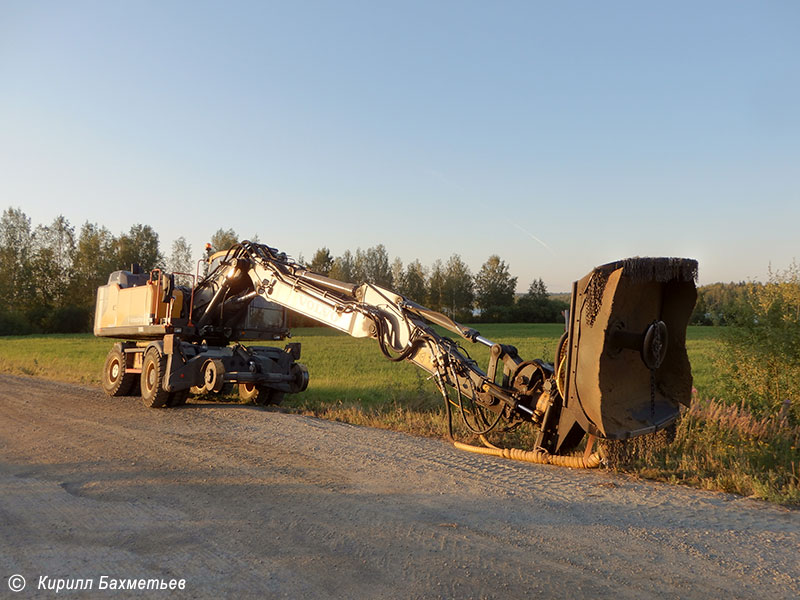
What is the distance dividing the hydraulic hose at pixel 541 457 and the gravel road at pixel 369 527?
123mm

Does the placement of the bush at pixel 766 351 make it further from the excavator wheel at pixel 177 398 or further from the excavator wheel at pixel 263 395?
the excavator wheel at pixel 177 398

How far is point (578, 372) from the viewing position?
6.07 meters

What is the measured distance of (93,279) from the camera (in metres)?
61.3

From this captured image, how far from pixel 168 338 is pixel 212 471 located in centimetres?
562

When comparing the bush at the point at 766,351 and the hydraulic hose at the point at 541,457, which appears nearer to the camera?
the hydraulic hose at the point at 541,457

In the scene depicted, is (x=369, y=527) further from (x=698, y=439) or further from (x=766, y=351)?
(x=766, y=351)

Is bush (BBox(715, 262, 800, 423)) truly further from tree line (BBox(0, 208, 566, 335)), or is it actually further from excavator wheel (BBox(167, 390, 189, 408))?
tree line (BBox(0, 208, 566, 335))

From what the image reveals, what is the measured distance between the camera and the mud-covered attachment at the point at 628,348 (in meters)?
5.84

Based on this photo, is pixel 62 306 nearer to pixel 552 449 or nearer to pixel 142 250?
pixel 142 250

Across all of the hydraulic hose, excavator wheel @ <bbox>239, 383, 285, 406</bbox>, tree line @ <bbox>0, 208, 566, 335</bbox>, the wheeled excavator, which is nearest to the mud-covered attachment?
the wheeled excavator

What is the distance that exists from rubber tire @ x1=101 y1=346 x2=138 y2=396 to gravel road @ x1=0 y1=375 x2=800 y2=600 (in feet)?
18.1

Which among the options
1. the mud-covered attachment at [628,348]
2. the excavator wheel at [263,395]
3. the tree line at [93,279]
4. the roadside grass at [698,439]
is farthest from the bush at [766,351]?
the tree line at [93,279]

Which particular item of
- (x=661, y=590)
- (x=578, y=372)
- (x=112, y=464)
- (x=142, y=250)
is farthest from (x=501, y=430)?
(x=142, y=250)

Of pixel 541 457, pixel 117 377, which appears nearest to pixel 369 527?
pixel 541 457
